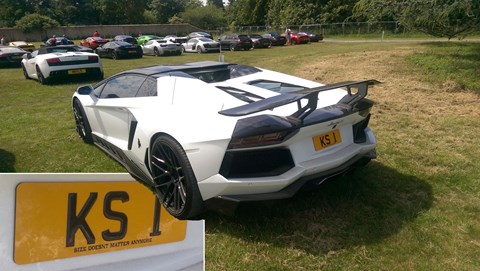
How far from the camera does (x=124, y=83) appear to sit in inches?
152

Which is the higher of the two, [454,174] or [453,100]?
[453,100]

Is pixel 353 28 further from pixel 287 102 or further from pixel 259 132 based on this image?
pixel 259 132

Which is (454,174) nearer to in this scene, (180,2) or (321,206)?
(321,206)

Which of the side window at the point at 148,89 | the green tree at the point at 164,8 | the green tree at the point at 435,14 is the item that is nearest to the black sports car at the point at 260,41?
the green tree at the point at 435,14

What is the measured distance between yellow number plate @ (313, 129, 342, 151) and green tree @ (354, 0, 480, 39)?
892 centimetres

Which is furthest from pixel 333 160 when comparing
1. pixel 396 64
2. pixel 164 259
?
pixel 396 64

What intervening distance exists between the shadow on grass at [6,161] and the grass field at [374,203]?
0.01 metres

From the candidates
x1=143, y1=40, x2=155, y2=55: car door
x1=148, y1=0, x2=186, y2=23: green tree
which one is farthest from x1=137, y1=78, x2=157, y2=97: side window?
x1=148, y1=0, x2=186, y2=23: green tree

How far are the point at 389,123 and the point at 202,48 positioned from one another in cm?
1900

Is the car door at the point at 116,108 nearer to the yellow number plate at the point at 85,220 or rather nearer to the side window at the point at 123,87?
the side window at the point at 123,87

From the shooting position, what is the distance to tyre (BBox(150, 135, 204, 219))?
103 inches

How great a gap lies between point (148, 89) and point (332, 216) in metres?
2.02

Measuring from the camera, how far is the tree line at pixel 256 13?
10891mm

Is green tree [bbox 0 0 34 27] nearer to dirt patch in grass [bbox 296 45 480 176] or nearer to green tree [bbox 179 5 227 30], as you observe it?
green tree [bbox 179 5 227 30]
